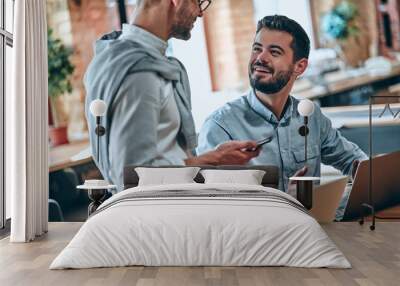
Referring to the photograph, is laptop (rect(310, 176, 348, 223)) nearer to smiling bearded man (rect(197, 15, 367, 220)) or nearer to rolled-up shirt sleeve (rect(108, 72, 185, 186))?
smiling bearded man (rect(197, 15, 367, 220))

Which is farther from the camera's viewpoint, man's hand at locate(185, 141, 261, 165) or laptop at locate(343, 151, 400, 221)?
laptop at locate(343, 151, 400, 221)

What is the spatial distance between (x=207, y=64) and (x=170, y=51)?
501mm

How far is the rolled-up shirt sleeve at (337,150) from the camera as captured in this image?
23.3 feet

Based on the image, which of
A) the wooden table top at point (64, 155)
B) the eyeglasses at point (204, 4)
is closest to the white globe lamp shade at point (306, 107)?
the eyeglasses at point (204, 4)

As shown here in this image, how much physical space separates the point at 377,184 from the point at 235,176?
2022 millimetres

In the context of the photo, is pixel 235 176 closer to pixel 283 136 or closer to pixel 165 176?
pixel 165 176

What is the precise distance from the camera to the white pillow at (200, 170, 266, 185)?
20.5 feet

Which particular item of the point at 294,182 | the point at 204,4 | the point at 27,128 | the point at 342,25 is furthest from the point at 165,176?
the point at 342,25

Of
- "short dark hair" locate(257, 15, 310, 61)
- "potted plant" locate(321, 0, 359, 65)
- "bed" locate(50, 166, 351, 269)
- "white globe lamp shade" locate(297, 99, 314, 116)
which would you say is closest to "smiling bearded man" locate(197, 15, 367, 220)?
"short dark hair" locate(257, 15, 310, 61)

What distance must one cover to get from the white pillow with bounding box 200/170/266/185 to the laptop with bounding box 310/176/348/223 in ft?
3.34

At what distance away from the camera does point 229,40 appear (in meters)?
7.28

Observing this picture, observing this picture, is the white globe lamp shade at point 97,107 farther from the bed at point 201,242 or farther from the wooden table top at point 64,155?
the bed at point 201,242

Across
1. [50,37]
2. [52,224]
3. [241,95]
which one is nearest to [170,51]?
[241,95]

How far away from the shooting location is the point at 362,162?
710cm
